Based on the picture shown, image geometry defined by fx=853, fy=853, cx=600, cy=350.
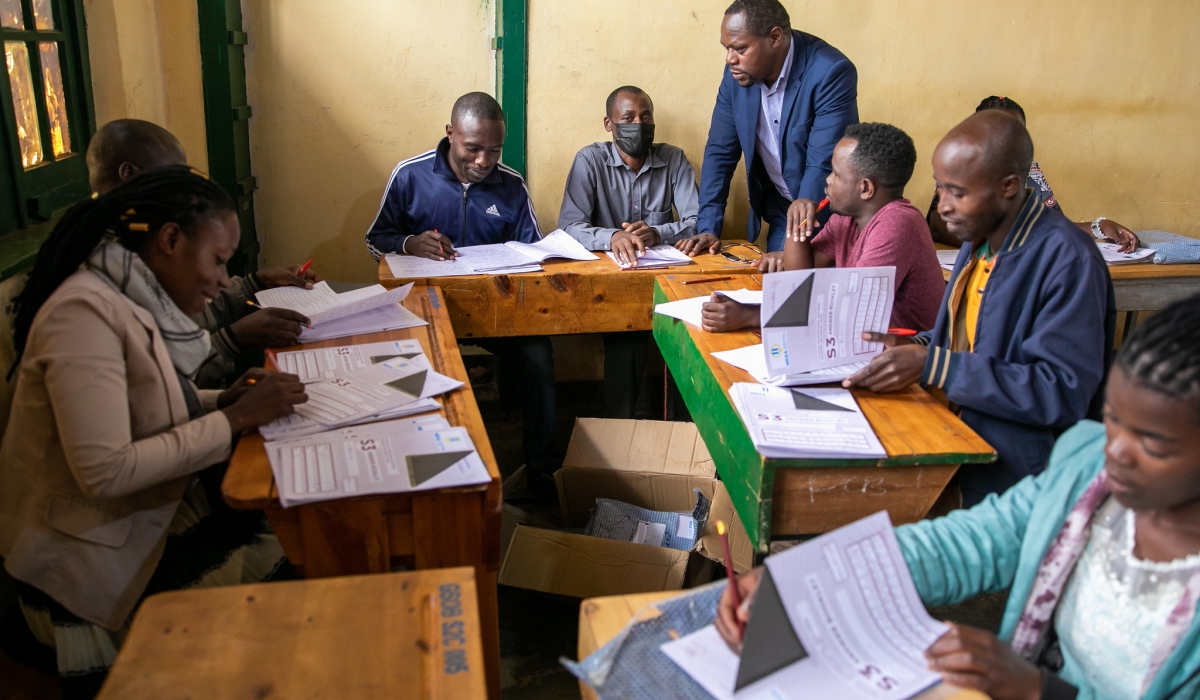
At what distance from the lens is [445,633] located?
1.13 m

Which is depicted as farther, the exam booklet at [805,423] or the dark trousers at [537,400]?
the dark trousers at [537,400]

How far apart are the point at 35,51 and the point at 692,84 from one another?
8.23 ft

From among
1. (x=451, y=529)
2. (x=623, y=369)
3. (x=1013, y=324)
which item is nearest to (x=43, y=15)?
(x=451, y=529)

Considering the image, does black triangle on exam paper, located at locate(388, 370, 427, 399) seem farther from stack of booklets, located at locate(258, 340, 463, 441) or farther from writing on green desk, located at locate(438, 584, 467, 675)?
writing on green desk, located at locate(438, 584, 467, 675)

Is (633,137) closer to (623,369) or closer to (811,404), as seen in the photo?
(623,369)

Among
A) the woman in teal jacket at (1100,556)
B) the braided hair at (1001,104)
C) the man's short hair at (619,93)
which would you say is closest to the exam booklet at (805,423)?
the woman in teal jacket at (1100,556)

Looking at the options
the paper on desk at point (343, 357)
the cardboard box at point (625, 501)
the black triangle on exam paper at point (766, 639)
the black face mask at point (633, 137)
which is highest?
the black face mask at point (633, 137)

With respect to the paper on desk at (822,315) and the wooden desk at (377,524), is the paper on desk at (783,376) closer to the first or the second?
the paper on desk at (822,315)

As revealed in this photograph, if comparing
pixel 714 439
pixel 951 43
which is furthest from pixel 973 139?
pixel 951 43

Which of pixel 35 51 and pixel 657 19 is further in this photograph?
pixel 657 19

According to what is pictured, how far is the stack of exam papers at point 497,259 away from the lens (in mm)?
2883

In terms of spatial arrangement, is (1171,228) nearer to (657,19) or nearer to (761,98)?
(761,98)

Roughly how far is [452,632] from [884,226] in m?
1.61

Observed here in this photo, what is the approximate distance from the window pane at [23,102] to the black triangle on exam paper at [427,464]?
138 cm
